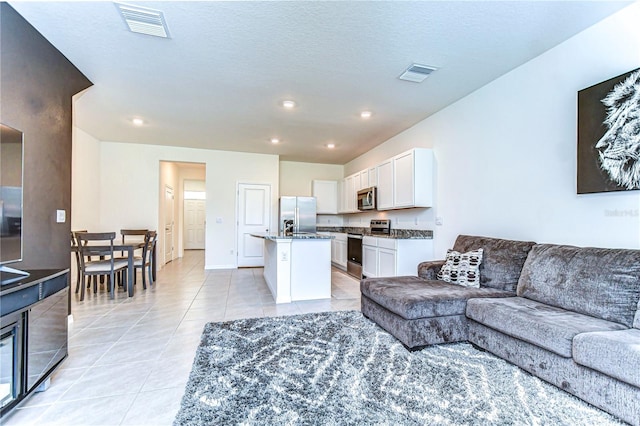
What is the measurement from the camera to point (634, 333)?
5.42 feet

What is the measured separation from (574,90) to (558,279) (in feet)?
5.39

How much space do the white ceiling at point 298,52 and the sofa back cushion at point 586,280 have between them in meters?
1.85

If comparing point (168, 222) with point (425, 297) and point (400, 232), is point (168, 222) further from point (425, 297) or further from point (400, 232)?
point (425, 297)

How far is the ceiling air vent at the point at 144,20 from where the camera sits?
2.12m

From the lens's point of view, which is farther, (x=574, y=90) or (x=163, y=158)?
(x=163, y=158)

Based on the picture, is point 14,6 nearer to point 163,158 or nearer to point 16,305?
point 16,305

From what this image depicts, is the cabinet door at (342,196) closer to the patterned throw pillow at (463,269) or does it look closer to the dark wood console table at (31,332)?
the patterned throw pillow at (463,269)

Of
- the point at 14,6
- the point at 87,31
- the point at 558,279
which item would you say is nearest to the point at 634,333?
the point at 558,279

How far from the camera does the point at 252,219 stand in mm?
6762

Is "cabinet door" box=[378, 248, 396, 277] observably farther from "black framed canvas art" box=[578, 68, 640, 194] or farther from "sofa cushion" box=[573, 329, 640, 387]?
"sofa cushion" box=[573, 329, 640, 387]

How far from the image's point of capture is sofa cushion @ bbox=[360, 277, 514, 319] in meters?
2.42

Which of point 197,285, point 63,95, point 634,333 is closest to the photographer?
point 634,333

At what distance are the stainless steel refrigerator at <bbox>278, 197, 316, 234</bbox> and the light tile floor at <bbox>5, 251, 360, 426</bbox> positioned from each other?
1945 millimetres

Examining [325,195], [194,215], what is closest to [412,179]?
[325,195]
